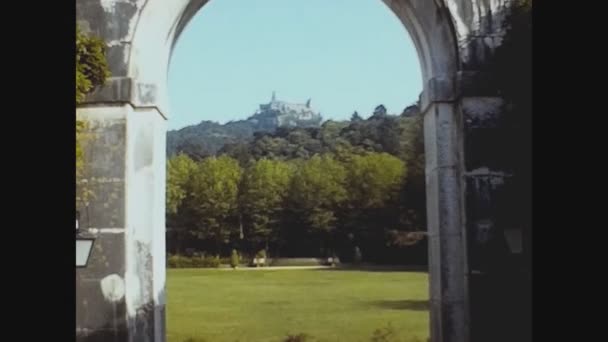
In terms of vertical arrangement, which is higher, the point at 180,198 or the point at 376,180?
the point at 376,180

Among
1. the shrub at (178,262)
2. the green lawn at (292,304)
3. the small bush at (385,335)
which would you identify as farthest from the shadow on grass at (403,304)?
the shrub at (178,262)

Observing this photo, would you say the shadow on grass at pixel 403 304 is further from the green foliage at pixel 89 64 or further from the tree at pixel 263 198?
the green foliage at pixel 89 64

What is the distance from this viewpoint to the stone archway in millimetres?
6242

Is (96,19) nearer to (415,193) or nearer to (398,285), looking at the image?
(398,285)

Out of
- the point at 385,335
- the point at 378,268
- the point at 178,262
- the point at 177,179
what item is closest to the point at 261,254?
the point at 178,262

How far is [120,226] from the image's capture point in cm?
625

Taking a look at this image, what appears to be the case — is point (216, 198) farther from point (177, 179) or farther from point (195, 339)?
point (195, 339)

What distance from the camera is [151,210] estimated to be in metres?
6.54

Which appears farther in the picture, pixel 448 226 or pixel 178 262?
pixel 178 262

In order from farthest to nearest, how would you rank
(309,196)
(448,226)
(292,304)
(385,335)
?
(309,196)
(292,304)
(385,335)
(448,226)

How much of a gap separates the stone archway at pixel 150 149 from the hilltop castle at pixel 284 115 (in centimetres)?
2378

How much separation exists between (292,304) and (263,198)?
7.35 m

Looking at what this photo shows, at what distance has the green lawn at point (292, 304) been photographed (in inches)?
664
